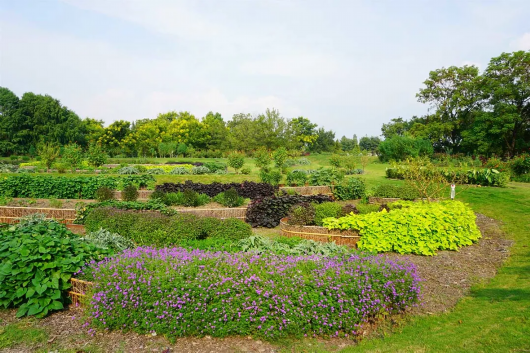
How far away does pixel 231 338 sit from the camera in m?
3.67

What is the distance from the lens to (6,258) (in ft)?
13.9

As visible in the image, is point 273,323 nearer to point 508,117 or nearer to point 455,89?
point 508,117

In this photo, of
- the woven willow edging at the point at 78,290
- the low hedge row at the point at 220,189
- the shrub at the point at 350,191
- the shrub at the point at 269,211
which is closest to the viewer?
the woven willow edging at the point at 78,290

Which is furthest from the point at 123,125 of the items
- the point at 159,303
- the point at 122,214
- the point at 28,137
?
the point at 159,303

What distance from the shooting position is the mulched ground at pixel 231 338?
3.50 m

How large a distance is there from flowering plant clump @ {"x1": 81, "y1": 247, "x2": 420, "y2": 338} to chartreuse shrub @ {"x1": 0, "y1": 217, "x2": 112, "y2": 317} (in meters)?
0.46

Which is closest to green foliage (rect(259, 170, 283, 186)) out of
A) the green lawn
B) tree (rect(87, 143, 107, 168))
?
the green lawn

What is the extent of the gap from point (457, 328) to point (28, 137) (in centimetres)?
5518

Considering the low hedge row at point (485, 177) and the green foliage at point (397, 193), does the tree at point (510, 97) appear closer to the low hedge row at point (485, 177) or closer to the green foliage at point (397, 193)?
the low hedge row at point (485, 177)

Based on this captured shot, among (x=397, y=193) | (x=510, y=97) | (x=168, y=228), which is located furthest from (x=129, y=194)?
(x=510, y=97)

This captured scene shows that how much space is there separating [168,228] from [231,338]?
3.08 m

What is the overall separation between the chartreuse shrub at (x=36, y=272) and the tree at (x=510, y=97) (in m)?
34.2

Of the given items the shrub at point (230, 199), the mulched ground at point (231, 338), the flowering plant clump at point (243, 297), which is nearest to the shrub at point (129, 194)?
the shrub at point (230, 199)

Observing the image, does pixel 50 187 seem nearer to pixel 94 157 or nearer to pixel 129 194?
pixel 129 194
